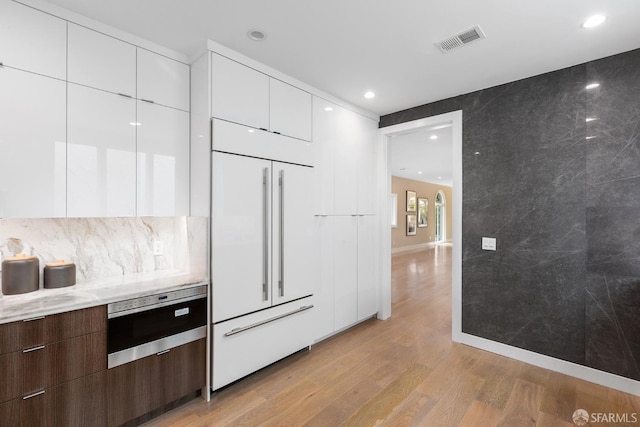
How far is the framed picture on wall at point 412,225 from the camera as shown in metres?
10.9

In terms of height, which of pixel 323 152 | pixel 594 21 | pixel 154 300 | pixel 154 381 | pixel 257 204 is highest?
pixel 594 21

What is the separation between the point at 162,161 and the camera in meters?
2.30

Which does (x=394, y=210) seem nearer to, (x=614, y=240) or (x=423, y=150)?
(x=423, y=150)

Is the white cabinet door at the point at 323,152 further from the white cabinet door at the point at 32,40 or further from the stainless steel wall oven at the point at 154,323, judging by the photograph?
the white cabinet door at the point at 32,40

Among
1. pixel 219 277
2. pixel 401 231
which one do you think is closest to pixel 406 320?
pixel 219 277

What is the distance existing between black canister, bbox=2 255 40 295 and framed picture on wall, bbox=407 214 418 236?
1036 cm

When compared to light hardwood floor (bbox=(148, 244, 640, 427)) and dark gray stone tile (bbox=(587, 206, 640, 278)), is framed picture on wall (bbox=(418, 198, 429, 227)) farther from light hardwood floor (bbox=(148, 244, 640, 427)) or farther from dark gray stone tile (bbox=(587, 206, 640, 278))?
dark gray stone tile (bbox=(587, 206, 640, 278))

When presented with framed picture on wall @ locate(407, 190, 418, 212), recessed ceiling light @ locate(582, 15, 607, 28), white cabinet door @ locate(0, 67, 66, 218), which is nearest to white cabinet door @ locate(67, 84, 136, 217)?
white cabinet door @ locate(0, 67, 66, 218)

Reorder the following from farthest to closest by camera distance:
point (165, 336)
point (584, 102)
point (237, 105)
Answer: point (584, 102) < point (237, 105) < point (165, 336)

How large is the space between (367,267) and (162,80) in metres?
2.96

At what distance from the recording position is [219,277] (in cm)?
228

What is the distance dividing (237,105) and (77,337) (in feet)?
6.27

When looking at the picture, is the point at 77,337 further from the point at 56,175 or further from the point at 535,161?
the point at 535,161

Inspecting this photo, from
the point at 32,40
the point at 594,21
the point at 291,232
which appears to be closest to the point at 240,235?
the point at 291,232
